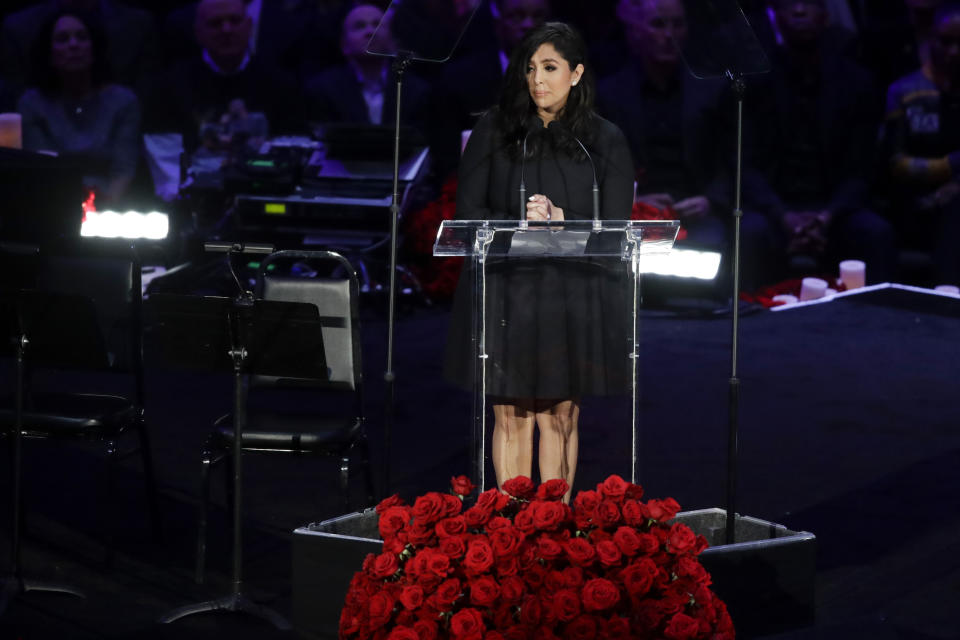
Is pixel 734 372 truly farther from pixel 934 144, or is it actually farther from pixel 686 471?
pixel 934 144

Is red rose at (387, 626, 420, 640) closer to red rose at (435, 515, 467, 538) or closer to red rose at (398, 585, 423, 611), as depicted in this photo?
red rose at (398, 585, 423, 611)

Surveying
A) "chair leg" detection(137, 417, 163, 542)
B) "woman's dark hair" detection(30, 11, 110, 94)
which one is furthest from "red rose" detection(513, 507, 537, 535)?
"woman's dark hair" detection(30, 11, 110, 94)

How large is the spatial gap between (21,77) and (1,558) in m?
5.37

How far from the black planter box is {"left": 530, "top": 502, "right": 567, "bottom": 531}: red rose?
29.3 inches

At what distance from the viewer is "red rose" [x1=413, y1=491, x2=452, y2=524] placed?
2623mm

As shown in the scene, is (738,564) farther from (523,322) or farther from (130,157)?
(130,157)

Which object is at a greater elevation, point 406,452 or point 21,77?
point 21,77

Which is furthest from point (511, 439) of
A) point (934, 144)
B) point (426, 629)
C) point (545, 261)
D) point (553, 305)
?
point (934, 144)

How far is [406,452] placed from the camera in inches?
197

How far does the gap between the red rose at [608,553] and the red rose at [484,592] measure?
20cm

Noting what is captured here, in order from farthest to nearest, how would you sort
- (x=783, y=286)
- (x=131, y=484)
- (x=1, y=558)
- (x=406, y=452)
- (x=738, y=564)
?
(x=783, y=286) → (x=406, y=452) → (x=131, y=484) → (x=1, y=558) → (x=738, y=564)

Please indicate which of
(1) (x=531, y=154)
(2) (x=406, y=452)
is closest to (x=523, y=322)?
(1) (x=531, y=154)

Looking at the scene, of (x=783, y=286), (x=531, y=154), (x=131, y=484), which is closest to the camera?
(x=531, y=154)

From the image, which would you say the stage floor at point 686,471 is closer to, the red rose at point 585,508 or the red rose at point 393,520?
the red rose at point 585,508
